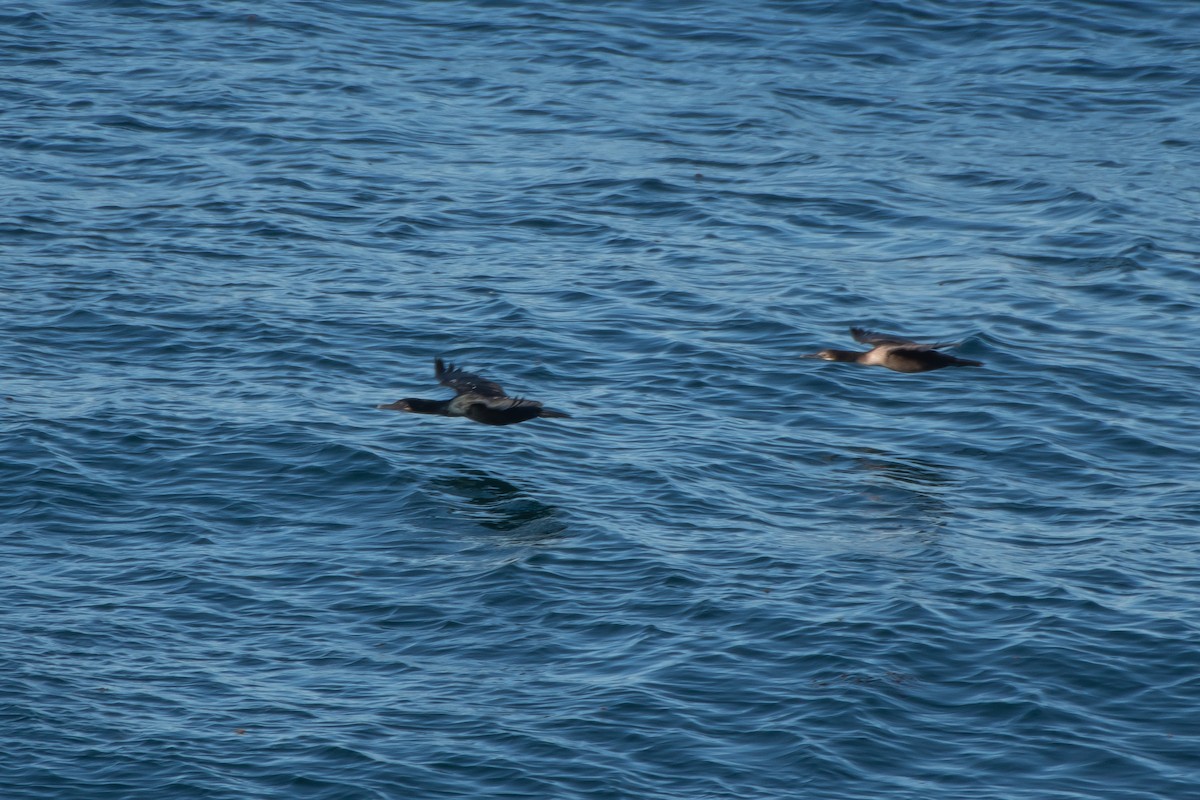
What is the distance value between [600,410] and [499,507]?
10.2 feet

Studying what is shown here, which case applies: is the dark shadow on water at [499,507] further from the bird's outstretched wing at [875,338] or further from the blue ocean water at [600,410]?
the bird's outstretched wing at [875,338]

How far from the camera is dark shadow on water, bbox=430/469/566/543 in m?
17.5

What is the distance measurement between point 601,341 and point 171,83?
14.7 m

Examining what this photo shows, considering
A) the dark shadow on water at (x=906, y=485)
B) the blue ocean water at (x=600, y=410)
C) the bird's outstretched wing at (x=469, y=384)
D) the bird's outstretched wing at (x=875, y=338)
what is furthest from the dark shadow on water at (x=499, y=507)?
the bird's outstretched wing at (x=875, y=338)

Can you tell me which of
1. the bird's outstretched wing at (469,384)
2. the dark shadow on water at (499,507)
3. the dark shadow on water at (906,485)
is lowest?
the dark shadow on water at (499,507)

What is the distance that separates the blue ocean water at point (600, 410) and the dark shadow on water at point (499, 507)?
0.08m

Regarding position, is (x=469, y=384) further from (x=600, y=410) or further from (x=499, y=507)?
(x=600, y=410)

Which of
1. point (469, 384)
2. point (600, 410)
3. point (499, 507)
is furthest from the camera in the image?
point (600, 410)

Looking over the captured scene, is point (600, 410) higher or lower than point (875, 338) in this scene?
lower

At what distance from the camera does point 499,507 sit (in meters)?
18.2

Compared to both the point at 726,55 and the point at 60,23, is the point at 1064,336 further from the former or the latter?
the point at 60,23

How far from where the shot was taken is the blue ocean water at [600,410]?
13.9 meters

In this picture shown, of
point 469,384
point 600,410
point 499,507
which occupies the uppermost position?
point 469,384

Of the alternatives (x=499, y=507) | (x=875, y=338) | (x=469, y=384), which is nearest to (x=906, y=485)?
(x=875, y=338)
